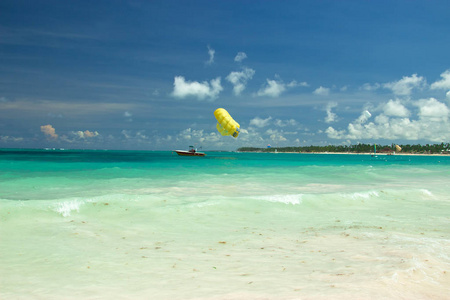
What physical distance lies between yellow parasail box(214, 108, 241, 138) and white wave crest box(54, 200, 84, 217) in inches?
782

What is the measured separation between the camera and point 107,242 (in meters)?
6.32

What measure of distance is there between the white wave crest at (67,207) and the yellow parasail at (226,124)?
65.2 ft

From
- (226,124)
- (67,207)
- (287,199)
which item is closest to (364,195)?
(287,199)

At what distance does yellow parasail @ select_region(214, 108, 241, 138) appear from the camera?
28641mm

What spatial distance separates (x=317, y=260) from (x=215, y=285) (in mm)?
1874

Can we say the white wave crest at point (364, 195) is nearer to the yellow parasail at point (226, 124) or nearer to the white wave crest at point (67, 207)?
the white wave crest at point (67, 207)

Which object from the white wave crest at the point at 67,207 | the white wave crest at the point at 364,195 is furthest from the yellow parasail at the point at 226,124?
the white wave crest at the point at 67,207

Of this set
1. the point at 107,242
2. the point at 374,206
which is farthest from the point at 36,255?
the point at 374,206

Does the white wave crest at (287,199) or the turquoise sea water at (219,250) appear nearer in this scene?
the turquoise sea water at (219,250)

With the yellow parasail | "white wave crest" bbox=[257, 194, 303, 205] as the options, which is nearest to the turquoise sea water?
"white wave crest" bbox=[257, 194, 303, 205]

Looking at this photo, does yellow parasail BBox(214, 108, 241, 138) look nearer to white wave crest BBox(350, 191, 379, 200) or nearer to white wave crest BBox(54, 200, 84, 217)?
white wave crest BBox(350, 191, 379, 200)

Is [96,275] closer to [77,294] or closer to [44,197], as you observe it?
[77,294]

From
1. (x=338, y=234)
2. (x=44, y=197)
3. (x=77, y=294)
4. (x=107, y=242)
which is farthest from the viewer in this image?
(x=44, y=197)

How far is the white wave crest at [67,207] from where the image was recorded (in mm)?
8923
